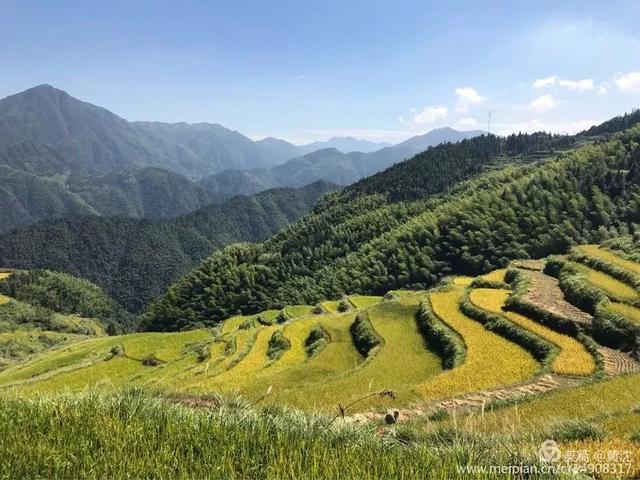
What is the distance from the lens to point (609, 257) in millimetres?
38000

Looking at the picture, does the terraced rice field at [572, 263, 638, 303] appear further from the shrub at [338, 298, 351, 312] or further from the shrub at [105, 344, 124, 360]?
the shrub at [105, 344, 124, 360]

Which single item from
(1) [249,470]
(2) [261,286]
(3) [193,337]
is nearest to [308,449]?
(1) [249,470]

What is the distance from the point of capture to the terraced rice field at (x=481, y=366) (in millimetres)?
20953

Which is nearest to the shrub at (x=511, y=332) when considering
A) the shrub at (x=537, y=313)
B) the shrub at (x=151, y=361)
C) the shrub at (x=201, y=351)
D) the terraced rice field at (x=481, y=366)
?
the terraced rice field at (x=481, y=366)

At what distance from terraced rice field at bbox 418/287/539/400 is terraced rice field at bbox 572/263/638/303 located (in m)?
7.39

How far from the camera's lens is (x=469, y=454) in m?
6.64

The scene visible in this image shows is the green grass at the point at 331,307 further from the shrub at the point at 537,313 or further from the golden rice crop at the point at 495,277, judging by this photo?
the shrub at the point at 537,313

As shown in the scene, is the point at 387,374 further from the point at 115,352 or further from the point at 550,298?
the point at 115,352

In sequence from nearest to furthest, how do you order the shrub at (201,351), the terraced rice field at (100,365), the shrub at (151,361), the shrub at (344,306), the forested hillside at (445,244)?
1. the terraced rice field at (100,365)
2. the shrub at (201,351)
3. the shrub at (151,361)
4. the shrub at (344,306)
5. the forested hillside at (445,244)

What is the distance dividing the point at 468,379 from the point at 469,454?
16.3 meters

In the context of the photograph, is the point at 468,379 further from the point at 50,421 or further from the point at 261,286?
the point at 261,286

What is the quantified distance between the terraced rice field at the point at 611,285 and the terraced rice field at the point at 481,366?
739cm

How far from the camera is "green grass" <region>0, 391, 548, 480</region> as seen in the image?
6.19 metres

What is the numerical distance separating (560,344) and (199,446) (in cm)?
2212
